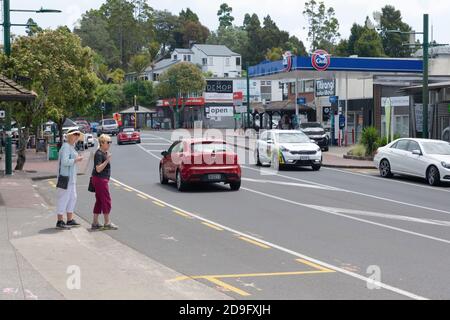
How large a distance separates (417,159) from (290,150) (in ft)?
17.9

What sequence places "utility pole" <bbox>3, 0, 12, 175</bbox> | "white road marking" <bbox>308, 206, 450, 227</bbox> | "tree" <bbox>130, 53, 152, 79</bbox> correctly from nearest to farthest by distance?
"white road marking" <bbox>308, 206, 450, 227</bbox> → "utility pole" <bbox>3, 0, 12, 175</bbox> → "tree" <bbox>130, 53, 152, 79</bbox>

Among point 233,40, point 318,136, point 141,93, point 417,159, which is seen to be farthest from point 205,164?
point 233,40

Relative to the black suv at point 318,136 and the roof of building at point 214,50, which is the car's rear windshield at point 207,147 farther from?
the roof of building at point 214,50

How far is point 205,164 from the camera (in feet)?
65.1

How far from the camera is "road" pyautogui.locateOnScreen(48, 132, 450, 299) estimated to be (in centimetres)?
895

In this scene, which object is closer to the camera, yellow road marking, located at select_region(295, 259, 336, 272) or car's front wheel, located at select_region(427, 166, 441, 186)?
yellow road marking, located at select_region(295, 259, 336, 272)

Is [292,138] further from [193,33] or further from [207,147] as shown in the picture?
[193,33]

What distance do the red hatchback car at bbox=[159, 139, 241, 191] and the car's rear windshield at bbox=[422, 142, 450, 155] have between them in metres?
7.41

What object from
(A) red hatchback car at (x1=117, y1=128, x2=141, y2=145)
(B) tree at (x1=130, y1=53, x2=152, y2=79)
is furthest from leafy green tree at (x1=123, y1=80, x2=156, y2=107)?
(A) red hatchback car at (x1=117, y1=128, x2=141, y2=145)

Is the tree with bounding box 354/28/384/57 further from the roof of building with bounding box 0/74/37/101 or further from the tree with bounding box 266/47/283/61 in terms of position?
the roof of building with bounding box 0/74/37/101

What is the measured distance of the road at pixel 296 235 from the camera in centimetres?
895

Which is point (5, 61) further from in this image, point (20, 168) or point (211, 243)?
point (211, 243)

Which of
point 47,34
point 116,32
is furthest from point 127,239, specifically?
point 116,32

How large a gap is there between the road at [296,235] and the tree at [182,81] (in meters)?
66.9
